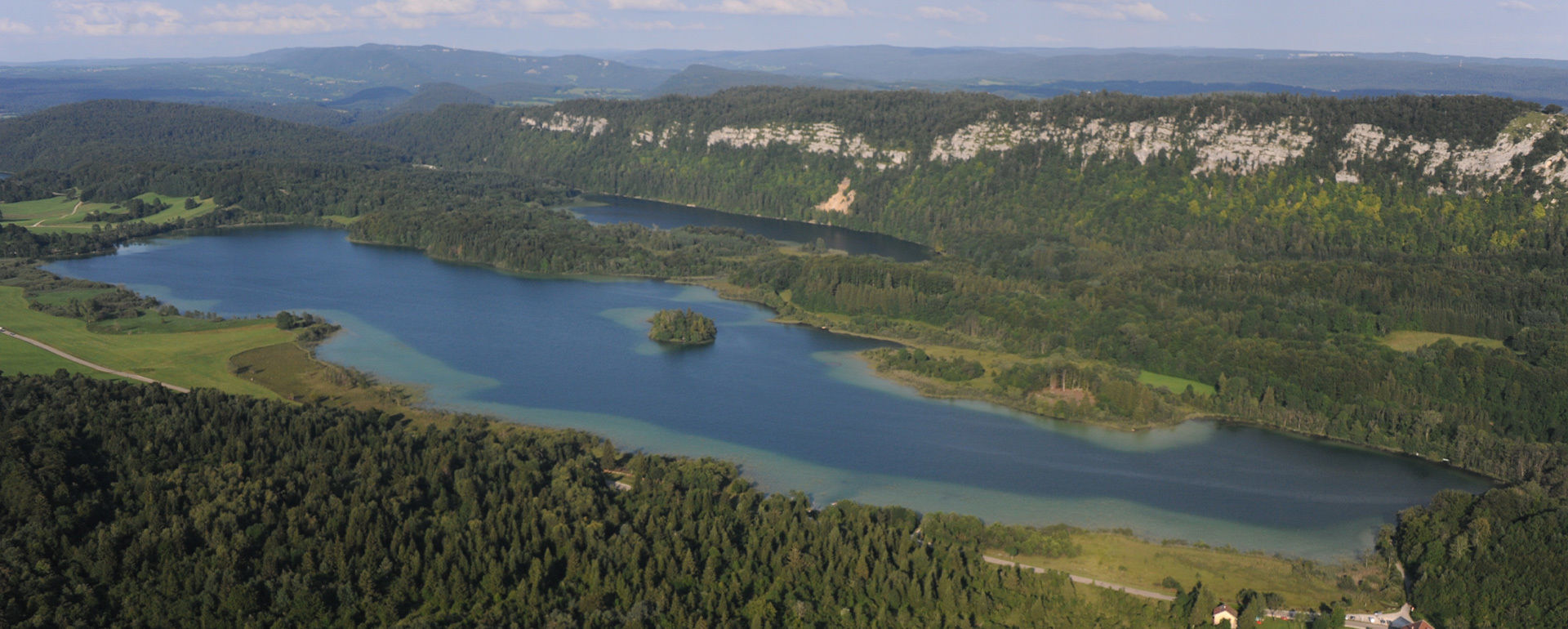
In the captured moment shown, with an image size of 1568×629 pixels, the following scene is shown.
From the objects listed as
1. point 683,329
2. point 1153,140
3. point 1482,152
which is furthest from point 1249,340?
point 1153,140

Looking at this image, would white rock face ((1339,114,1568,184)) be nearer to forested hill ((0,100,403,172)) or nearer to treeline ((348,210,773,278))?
treeline ((348,210,773,278))

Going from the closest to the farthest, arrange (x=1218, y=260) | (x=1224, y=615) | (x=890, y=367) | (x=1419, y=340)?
(x=1224, y=615) → (x=890, y=367) → (x=1419, y=340) → (x=1218, y=260)

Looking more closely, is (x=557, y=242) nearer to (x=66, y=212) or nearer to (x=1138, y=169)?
(x=1138, y=169)

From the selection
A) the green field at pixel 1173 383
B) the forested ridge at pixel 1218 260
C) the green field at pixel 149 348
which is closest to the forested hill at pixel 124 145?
the forested ridge at pixel 1218 260

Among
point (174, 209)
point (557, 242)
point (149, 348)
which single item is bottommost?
point (149, 348)

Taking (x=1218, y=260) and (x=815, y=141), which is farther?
(x=815, y=141)

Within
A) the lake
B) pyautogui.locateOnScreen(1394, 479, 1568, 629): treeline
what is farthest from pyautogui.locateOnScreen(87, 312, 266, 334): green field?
pyautogui.locateOnScreen(1394, 479, 1568, 629): treeline

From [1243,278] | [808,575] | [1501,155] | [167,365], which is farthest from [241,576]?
[1501,155]
